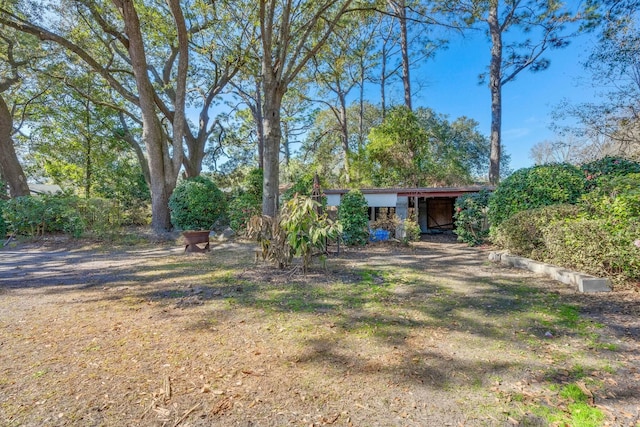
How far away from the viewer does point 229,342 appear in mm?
2646

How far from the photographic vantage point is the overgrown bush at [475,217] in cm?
894

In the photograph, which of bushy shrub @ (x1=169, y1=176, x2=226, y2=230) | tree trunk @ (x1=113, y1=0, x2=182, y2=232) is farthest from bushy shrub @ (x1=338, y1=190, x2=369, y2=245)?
tree trunk @ (x1=113, y1=0, x2=182, y2=232)

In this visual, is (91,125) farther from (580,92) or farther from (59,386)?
(580,92)

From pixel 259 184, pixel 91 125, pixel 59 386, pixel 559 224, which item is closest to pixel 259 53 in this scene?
pixel 259 184

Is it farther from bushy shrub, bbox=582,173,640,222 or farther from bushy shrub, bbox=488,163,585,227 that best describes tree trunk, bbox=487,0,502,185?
bushy shrub, bbox=582,173,640,222

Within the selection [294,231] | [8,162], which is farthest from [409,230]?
[8,162]

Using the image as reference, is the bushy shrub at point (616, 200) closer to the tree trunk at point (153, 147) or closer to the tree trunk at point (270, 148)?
the tree trunk at point (270, 148)

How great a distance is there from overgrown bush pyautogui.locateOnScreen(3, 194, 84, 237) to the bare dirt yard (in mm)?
5151

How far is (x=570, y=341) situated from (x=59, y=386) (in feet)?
13.7

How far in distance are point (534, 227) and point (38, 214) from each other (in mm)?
13687

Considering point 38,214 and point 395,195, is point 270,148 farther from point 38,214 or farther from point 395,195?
point 38,214

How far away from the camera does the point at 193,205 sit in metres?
9.66

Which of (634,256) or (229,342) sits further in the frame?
(634,256)

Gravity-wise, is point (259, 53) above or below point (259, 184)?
above
